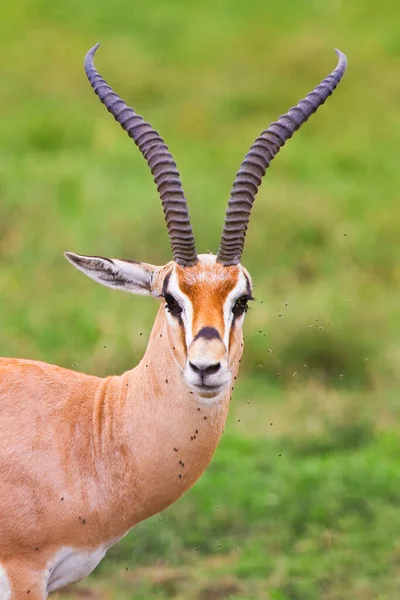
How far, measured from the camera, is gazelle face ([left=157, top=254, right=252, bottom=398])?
4.57 meters

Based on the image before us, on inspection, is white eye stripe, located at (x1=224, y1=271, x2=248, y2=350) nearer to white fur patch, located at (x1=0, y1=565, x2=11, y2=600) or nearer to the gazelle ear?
the gazelle ear

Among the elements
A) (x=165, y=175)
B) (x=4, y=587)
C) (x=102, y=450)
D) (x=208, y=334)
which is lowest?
(x=4, y=587)

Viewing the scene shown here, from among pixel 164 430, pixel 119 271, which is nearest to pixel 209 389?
pixel 164 430

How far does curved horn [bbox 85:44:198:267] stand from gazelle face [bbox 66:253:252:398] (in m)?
0.08

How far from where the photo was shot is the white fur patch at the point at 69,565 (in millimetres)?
5031

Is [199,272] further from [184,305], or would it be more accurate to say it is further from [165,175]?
[165,175]

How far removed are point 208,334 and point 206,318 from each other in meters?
0.12

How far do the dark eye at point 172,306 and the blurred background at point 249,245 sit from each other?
2.13 m

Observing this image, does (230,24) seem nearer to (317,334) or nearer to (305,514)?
(317,334)

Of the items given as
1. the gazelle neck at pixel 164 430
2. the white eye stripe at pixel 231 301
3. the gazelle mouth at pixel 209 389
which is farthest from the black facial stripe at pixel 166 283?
the gazelle mouth at pixel 209 389

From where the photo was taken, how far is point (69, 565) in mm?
5078

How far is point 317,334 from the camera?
33.2 ft

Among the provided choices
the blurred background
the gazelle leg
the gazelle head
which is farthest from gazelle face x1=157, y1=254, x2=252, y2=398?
the blurred background

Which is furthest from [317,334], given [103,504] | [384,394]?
[103,504]
